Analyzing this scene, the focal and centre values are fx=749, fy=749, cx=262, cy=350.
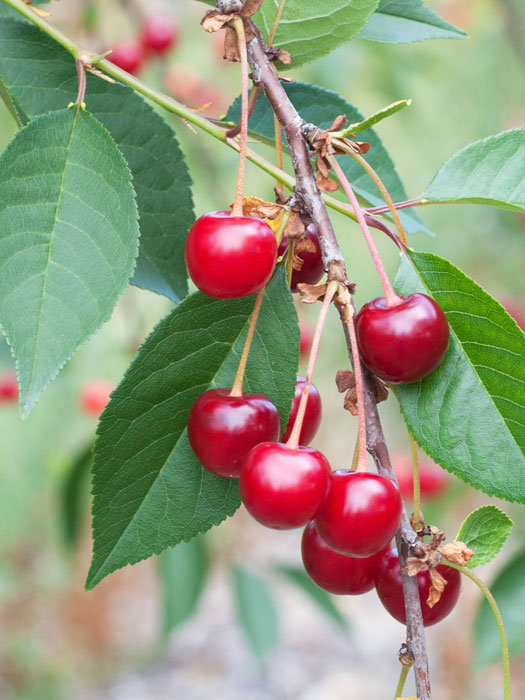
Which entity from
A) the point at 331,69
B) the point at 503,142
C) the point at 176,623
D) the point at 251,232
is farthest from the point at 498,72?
the point at 251,232

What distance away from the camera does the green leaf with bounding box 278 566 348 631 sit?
2781 mm

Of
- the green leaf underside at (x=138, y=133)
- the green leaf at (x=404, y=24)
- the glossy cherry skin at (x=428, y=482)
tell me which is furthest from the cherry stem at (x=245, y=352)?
the glossy cherry skin at (x=428, y=482)

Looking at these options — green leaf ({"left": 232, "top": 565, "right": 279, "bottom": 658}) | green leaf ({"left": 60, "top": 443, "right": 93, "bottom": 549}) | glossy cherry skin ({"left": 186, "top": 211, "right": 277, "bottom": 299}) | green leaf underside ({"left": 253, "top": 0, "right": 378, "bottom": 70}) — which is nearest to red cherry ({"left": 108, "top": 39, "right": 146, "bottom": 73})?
green leaf ({"left": 60, "top": 443, "right": 93, "bottom": 549})

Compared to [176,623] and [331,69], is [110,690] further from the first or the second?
[331,69]

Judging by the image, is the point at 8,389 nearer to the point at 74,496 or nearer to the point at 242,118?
the point at 74,496

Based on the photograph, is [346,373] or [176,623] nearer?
[346,373]

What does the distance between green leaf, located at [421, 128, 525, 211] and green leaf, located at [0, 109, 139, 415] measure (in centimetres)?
33

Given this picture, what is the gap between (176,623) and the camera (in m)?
2.45

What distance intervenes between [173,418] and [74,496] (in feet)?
4.85

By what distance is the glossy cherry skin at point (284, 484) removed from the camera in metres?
0.60

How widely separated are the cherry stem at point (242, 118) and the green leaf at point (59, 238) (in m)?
0.11

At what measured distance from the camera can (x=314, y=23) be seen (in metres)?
0.82

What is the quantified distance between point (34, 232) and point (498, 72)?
434 cm

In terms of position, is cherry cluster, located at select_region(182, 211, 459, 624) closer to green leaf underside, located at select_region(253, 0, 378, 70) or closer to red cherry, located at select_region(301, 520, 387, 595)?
red cherry, located at select_region(301, 520, 387, 595)
